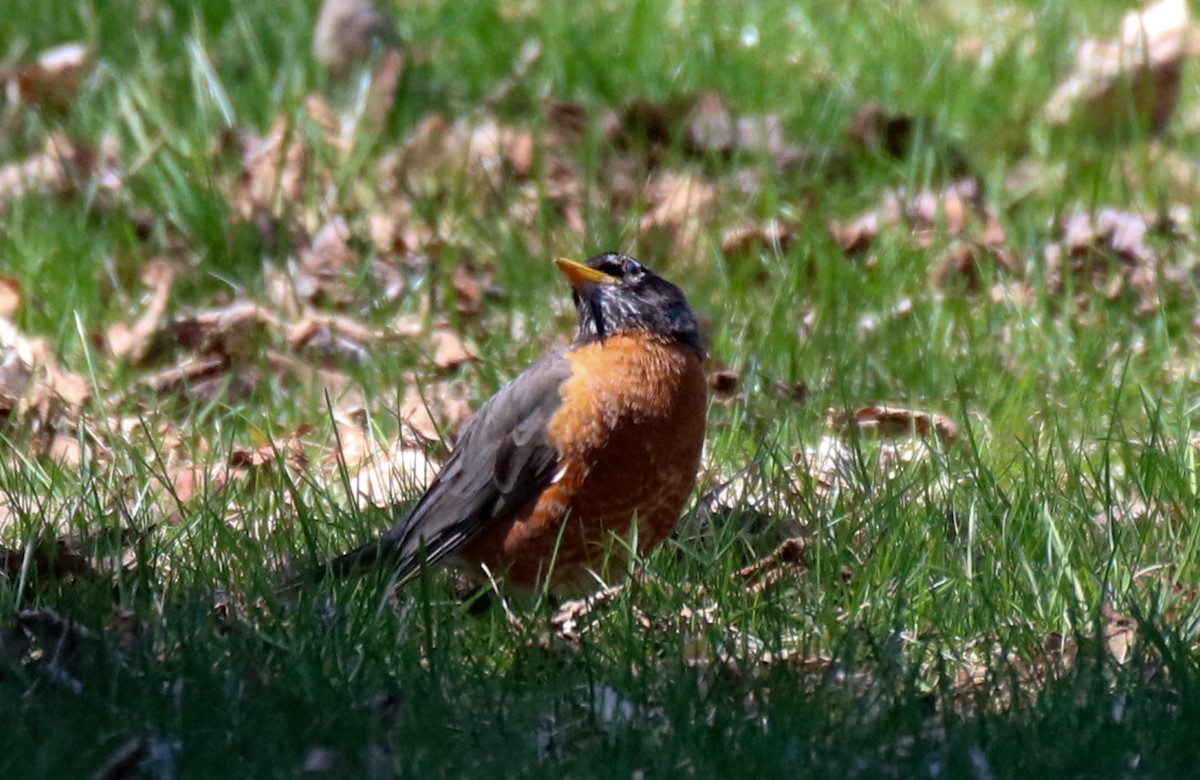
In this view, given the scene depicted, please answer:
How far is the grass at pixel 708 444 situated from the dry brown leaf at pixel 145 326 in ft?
0.16

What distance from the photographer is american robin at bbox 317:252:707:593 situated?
4391 mm

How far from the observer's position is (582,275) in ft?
15.9

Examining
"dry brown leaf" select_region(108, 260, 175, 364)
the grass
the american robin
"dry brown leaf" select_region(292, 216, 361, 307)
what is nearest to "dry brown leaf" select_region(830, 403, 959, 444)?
the grass

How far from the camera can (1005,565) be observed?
4055mm

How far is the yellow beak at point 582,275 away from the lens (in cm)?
485

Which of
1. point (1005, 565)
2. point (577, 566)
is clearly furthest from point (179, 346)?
point (1005, 565)

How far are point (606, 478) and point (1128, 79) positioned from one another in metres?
4.07

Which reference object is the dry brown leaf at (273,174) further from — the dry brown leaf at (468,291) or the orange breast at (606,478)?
the orange breast at (606,478)

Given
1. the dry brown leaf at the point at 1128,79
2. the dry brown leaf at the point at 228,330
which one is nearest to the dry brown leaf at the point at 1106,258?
the dry brown leaf at the point at 1128,79

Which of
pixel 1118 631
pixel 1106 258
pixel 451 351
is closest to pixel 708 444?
pixel 451 351

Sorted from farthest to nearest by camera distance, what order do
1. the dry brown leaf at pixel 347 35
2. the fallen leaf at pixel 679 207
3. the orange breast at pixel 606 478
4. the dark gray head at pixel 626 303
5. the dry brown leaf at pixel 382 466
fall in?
the dry brown leaf at pixel 347 35, the fallen leaf at pixel 679 207, the dry brown leaf at pixel 382 466, the dark gray head at pixel 626 303, the orange breast at pixel 606 478

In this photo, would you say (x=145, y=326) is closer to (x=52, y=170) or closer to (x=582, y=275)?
(x=52, y=170)

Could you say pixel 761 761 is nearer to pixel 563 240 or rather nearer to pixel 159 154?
pixel 563 240

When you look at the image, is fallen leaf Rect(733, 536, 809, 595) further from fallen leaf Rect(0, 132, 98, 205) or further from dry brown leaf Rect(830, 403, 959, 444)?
fallen leaf Rect(0, 132, 98, 205)
